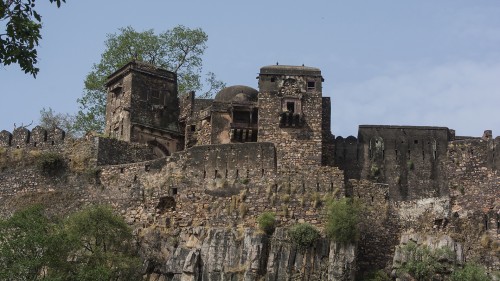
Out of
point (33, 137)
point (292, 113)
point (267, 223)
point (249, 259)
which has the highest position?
point (292, 113)

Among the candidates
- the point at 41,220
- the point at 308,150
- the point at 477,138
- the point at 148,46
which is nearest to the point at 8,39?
the point at 41,220

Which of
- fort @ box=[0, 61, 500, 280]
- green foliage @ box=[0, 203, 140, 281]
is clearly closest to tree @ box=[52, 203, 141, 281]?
green foliage @ box=[0, 203, 140, 281]

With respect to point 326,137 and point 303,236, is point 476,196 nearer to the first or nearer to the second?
point 326,137

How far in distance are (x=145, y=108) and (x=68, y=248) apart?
37.2ft

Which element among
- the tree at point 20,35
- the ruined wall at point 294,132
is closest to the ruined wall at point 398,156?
the ruined wall at point 294,132

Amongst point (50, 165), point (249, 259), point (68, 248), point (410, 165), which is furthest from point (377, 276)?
point (50, 165)

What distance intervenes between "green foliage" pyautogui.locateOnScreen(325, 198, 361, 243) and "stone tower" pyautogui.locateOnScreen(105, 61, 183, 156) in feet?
30.2

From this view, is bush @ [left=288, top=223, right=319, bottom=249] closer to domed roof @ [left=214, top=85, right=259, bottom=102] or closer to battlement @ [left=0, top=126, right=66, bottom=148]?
domed roof @ [left=214, top=85, right=259, bottom=102]

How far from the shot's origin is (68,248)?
27031mm

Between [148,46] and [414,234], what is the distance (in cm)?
1750

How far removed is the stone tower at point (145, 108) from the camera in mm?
37062

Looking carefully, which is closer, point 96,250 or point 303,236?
point 96,250

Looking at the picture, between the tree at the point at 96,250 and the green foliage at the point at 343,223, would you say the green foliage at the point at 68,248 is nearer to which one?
the tree at the point at 96,250

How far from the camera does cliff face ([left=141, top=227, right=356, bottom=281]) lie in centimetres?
2975
